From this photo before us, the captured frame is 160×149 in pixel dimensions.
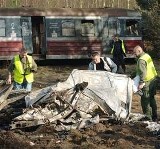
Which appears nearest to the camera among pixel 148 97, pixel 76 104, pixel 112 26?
pixel 76 104

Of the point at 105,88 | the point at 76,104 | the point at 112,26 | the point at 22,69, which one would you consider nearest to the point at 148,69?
the point at 105,88

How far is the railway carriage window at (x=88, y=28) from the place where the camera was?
76.8 ft

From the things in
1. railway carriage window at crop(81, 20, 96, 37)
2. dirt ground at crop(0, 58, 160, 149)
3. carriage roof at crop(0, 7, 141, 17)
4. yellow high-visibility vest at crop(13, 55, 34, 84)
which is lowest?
dirt ground at crop(0, 58, 160, 149)

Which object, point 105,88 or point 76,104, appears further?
point 105,88

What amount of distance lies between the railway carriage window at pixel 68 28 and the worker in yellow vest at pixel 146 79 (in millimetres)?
13333

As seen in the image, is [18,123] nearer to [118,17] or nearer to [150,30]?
[150,30]

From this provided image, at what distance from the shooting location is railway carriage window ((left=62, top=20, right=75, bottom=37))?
903 inches

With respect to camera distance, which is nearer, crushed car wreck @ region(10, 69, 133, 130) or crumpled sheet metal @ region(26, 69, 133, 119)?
crushed car wreck @ region(10, 69, 133, 130)

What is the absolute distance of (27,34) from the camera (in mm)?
22219

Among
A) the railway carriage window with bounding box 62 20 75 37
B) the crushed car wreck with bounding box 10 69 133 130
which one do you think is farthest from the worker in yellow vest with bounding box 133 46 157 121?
the railway carriage window with bounding box 62 20 75 37

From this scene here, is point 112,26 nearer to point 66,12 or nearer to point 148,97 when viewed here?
point 66,12

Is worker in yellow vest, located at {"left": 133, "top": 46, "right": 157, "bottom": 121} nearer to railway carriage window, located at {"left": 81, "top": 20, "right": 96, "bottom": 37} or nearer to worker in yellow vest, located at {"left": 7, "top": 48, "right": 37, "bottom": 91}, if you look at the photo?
worker in yellow vest, located at {"left": 7, "top": 48, "right": 37, "bottom": 91}

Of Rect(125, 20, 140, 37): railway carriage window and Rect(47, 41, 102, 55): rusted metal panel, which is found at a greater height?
Rect(125, 20, 140, 37): railway carriage window

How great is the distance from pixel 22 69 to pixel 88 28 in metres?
12.9
